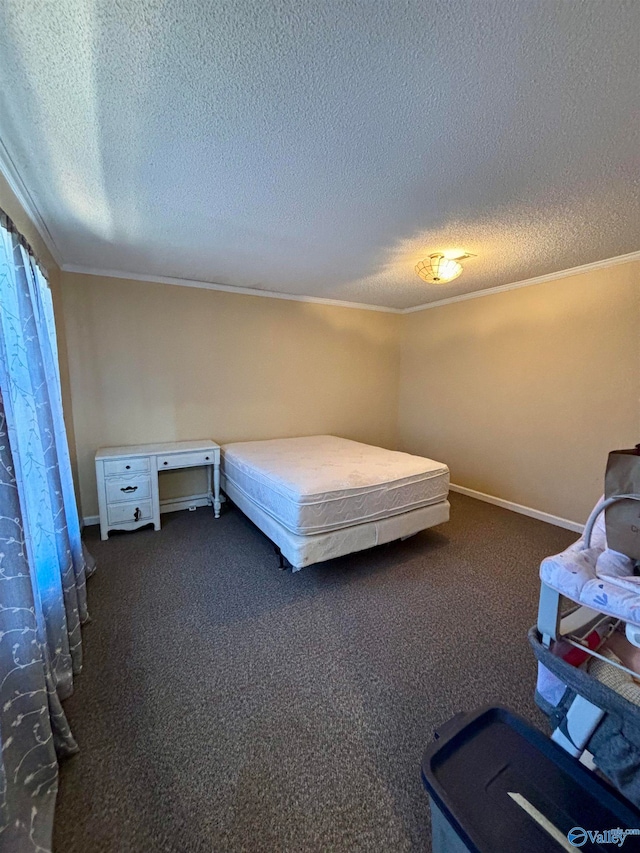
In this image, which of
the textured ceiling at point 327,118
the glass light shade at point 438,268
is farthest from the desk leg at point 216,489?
the glass light shade at point 438,268

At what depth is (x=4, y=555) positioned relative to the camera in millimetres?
1028

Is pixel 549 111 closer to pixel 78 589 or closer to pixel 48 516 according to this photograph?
pixel 48 516

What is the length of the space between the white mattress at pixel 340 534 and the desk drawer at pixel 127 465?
0.89 m

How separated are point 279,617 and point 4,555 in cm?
141

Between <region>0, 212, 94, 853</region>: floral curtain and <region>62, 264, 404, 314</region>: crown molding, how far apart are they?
1188mm

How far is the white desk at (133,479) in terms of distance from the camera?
279cm

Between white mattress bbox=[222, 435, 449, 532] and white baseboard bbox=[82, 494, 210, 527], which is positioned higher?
white mattress bbox=[222, 435, 449, 532]

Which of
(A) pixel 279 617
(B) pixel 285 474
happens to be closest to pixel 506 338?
(B) pixel 285 474

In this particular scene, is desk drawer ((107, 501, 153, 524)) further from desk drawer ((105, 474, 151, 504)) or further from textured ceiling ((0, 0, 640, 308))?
textured ceiling ((0, 0, 640, 308))

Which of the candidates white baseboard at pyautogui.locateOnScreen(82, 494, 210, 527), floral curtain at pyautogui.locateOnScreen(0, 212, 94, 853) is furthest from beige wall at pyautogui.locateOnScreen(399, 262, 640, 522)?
floral curtain at pyautogui.locateOnScreen(0, 212, 94, 853)

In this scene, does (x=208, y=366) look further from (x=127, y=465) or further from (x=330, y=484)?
(x=330, y=484)

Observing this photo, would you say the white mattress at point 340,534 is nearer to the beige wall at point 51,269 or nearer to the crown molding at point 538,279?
the beige wall at point 51,269

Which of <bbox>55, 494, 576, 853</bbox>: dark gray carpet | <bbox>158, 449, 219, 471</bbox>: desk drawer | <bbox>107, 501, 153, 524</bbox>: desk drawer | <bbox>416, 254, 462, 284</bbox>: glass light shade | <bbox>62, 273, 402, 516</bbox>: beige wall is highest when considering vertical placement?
<bbox>416, 254, 462, 284</bbox>: glass light shade

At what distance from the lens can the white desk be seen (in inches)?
110
